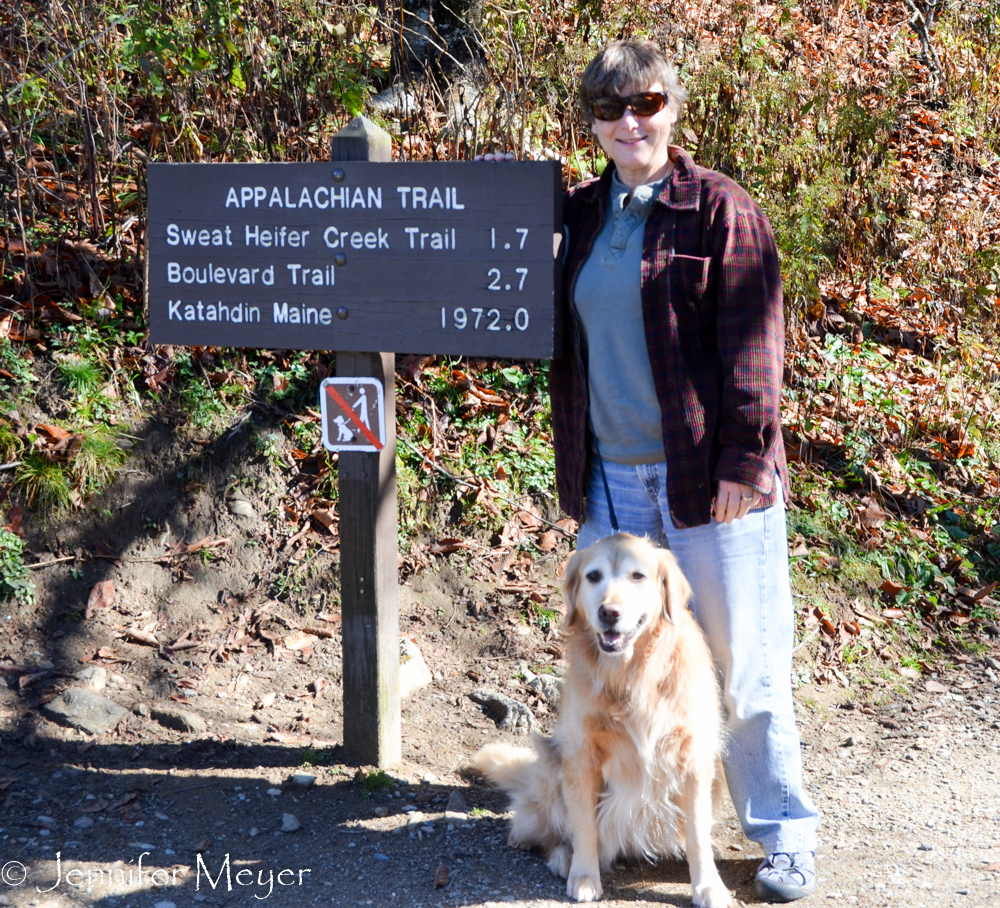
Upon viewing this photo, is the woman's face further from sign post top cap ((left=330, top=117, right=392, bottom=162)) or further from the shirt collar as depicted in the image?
sign post top cap ((left=330, top=117, right=392, bottom=162))

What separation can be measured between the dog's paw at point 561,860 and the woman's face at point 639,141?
7.04 ft

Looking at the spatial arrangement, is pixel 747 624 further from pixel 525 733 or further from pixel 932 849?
pixel 525 733

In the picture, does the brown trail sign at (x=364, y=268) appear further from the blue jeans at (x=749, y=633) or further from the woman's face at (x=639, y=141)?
the blue jeans at (x=749, y=633)


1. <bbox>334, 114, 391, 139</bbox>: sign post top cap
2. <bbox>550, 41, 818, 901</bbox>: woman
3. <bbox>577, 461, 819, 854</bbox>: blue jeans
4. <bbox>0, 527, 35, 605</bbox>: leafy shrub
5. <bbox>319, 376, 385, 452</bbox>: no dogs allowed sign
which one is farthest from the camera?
<bbox>0, 527, 35, 605</bbox>: leafy shrub

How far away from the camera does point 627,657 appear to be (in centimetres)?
281

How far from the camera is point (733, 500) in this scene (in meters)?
2.81

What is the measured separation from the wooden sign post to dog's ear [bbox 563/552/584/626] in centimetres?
88

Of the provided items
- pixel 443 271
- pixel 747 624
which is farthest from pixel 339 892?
pixel 443 271

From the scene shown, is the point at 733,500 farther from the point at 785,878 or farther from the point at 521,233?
the point at 785,878

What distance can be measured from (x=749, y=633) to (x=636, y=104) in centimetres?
165

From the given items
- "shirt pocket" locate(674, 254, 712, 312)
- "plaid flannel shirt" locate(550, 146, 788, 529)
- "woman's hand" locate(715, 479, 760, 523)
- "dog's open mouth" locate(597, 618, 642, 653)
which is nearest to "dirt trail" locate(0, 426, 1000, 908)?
"dog's open mouth" locate(597, 618, 642, 653)

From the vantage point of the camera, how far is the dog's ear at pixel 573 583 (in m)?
2.86

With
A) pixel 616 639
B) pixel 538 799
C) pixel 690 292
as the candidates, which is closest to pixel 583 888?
pixel 538 799

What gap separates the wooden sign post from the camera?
137 inches
